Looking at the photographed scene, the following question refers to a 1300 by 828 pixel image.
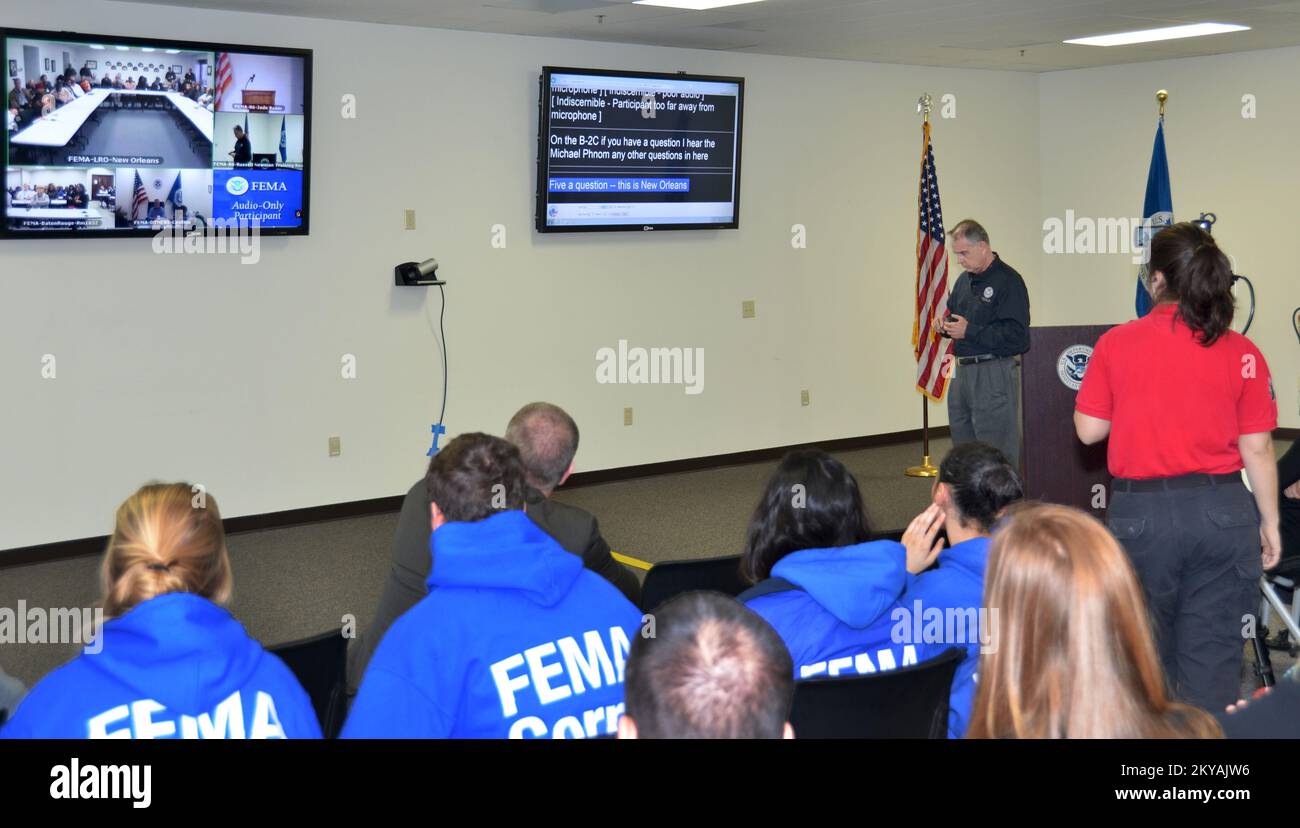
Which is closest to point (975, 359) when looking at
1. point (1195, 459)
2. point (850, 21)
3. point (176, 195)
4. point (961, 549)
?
point (850, 21)

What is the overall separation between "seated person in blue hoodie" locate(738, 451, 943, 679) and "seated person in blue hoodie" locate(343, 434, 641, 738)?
0.31 meters

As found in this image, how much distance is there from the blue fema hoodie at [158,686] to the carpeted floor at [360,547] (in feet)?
10.0

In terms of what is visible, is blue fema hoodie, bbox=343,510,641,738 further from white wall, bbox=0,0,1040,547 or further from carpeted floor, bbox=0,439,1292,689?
white wall, bbox=0,0,1040,547

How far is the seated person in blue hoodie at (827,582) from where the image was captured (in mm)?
2355

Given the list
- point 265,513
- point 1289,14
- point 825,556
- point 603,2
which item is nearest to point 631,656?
point 825,556

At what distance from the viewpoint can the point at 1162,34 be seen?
26.0 feet

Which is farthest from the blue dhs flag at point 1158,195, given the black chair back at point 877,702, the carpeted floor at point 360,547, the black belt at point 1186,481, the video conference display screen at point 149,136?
the black chair back at point 877,702

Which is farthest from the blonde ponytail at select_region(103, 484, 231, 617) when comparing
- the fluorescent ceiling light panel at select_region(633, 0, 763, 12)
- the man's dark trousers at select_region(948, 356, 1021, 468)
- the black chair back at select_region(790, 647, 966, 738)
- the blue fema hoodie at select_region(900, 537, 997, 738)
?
the man's dark trousers at select_region(948, 356, 1021, 468)

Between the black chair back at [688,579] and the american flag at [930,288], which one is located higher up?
the american flag at [930,288]

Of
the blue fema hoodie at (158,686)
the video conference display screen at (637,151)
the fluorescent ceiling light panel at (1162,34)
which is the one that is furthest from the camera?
the fluorescent ceiling light panel at (1162,34)

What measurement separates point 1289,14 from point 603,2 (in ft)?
12.9

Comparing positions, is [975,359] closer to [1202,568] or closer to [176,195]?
[1202,568]

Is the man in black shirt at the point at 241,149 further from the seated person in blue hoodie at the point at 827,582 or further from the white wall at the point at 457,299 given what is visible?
the seated person in blue hoodie at the point at 827,582

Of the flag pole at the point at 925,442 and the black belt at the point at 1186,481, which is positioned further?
the flag pole at the point at 925,442
